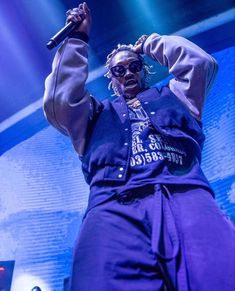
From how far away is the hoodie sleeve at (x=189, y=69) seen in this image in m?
1.05

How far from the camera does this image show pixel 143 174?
2.72 ft

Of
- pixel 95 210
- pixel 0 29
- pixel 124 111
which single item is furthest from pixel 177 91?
pixel 0 29

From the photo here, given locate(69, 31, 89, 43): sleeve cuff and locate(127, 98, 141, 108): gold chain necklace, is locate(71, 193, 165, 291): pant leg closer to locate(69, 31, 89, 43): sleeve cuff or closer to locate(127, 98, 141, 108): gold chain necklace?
locate(127, 98, 141, 108): gold chain necklace

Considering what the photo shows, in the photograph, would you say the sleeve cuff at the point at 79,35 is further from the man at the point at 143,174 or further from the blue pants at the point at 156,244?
the blue pants at the point at 156,244

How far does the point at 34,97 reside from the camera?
1.86m

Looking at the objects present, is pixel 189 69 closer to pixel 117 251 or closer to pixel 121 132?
pixel 121 132

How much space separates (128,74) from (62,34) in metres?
0.31

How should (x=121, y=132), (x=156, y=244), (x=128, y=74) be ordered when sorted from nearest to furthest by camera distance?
(x=156, y=244)
(x=121, y=132)
(x=128, y=74)

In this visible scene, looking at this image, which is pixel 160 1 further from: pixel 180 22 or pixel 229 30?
pixel 229 30

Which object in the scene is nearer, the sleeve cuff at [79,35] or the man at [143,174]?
the man at [143,174]

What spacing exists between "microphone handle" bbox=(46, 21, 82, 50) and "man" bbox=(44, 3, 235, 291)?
0.02 m

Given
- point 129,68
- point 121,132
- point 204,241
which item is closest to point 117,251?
point 204,241

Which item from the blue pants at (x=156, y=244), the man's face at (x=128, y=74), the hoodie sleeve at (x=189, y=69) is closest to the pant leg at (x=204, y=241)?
the blue pants at (x=156, y=244)

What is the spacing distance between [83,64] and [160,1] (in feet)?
2.66
